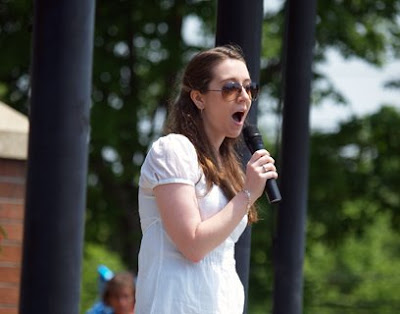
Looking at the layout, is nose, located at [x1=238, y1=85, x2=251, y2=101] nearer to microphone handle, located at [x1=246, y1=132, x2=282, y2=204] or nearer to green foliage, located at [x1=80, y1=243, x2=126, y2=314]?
microphone handle, located at [x1=246, y1=132, x2=282, y2=204]

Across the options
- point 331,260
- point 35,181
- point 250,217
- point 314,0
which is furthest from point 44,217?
point 331,260


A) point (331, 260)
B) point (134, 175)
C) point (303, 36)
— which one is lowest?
point (331, 260)

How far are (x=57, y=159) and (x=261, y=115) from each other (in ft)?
44.7

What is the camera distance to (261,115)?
57.8ft

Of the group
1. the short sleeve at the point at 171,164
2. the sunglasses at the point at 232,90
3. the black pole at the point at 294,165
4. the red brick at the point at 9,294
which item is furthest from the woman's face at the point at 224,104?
the red brick at the point at 9,294

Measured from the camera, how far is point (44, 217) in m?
4.06

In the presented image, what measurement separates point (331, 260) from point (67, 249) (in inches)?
1300

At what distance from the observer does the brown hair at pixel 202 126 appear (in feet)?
11.5

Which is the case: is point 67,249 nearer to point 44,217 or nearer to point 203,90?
point 44,217

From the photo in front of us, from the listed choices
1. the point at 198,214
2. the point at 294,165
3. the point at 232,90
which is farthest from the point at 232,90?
the point at 294,165

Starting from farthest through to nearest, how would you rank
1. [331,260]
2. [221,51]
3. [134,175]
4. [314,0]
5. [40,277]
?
[331,260] → [134,175] → [314,0] → [40,277] → [221,51]

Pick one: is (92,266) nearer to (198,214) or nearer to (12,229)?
(12,229)

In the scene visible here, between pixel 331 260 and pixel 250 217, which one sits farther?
pixel 331 260

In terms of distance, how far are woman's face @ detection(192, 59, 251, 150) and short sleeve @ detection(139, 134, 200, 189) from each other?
0.11m
